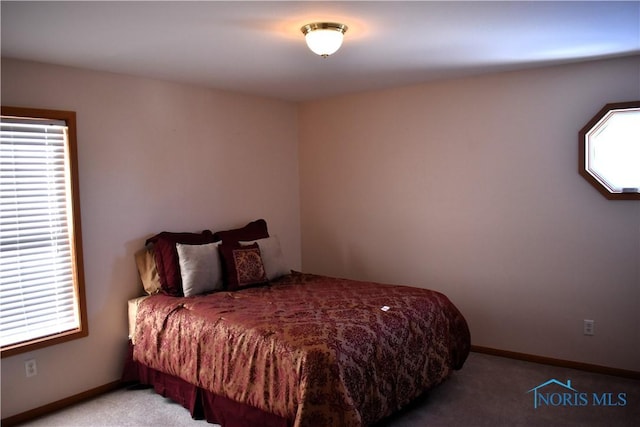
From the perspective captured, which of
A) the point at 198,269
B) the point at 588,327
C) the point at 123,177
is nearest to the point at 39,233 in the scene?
the point at 123,177

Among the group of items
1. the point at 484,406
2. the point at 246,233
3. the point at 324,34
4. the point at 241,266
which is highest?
the point at 324,34

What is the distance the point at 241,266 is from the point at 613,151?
283cm

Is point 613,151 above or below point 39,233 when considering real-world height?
above

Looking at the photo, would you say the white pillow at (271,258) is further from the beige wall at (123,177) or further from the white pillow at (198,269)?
the beige wall at (123,177)

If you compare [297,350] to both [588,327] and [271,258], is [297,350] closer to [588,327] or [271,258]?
[271,258]

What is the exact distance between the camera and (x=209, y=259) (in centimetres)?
358

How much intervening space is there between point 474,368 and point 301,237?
86.9 inches

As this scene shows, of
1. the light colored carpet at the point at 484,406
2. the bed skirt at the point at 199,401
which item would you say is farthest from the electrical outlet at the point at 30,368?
the bed skirt at the point at 199,401

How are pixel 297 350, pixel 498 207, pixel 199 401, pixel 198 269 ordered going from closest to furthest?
pixel 297 350 < pixel 199 401 < pixel 198 269 < pixel 498 207

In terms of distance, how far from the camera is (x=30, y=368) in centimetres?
304

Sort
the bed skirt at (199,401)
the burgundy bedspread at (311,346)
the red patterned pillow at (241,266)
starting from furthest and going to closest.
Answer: the red patterned pillow at (241,266), the bed skirt at (199,401), the burgundy bedspread at (311,346)

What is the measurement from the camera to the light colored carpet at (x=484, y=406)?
2.84m

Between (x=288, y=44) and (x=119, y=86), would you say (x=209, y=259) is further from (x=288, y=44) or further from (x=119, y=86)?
(x=288, y=44)

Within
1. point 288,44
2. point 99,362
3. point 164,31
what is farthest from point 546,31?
point 99,362
